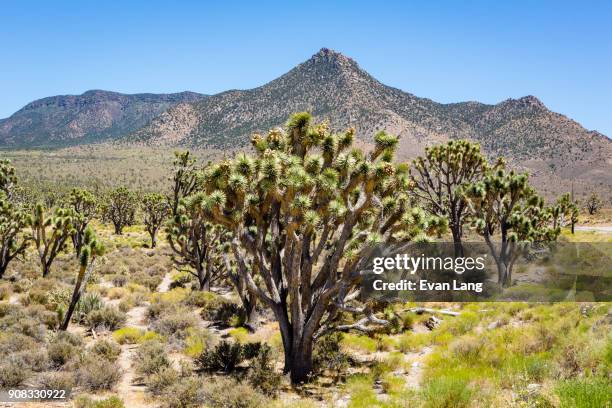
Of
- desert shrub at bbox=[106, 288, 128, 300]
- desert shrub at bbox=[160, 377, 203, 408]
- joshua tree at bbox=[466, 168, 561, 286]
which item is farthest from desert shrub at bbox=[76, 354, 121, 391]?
joshua tree at bbox=[466, 168, 561, 286]

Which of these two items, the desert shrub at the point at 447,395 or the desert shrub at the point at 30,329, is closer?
the desert shrub at the point at 447,395

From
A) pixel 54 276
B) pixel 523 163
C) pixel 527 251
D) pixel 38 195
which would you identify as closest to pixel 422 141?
pixel 523 163

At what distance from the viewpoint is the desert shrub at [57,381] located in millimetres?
9016

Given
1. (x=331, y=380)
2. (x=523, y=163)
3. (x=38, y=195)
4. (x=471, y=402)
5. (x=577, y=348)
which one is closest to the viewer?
(x=471, y=402)

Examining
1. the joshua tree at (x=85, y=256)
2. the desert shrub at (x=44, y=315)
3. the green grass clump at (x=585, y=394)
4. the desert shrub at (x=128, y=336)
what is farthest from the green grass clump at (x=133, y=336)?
the green grass clump at (x=585, y=394)

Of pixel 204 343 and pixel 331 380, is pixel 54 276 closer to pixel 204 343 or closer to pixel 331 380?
pixel 204 343

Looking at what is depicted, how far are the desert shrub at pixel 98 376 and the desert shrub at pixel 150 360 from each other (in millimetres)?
548

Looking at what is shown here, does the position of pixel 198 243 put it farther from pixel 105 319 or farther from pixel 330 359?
pixel 330 359

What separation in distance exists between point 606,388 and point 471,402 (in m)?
1.96

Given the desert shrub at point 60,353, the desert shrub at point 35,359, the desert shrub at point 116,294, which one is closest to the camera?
the desert shrub at point 35,359

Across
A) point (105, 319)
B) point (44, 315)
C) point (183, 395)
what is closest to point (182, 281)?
point (105, 319)

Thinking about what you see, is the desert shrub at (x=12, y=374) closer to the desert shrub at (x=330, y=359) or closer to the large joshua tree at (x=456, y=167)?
the desert shrub at (x=330, y=359)

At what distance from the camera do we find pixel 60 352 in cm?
1080

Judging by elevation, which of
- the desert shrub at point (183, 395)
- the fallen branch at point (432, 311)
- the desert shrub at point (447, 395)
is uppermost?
the desert shrub at point (447, 395)
